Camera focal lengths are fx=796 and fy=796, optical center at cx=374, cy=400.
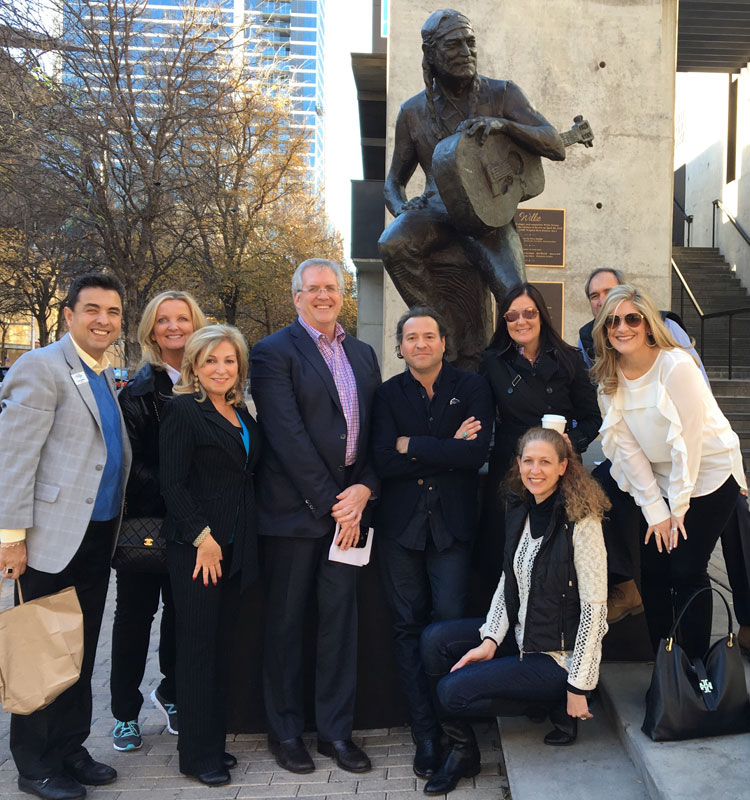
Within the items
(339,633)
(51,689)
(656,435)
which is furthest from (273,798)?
(656,435)

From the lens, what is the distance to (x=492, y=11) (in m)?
12.1

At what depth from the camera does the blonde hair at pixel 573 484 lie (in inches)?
122

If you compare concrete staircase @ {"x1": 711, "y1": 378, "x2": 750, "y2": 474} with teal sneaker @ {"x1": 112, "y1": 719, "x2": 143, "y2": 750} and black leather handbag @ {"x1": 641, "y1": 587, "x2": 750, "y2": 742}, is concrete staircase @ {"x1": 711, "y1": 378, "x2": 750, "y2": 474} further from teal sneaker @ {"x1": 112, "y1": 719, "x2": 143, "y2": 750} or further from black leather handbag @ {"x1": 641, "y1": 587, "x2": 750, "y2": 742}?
teal sneaker @ {"x1": 112, "y1": 719, "x2": 143, "y2": 750}

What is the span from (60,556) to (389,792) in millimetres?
1596

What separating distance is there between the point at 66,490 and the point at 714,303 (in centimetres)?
1548

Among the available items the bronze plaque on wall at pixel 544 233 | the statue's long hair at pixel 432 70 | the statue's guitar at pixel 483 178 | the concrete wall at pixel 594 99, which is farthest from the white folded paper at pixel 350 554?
the bronze plaque on wall at pixel 544 233

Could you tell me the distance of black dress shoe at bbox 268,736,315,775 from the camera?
3.36 m

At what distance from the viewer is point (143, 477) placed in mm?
3381

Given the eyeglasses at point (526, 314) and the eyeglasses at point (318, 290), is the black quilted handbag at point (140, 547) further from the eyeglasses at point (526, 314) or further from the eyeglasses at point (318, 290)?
the eyeglasses at point (526, 314)

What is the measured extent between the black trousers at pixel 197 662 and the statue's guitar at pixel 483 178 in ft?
7.62

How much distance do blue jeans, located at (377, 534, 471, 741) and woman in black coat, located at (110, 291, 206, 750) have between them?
1.03 metres

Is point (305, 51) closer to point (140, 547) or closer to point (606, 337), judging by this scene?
point (606, 337)

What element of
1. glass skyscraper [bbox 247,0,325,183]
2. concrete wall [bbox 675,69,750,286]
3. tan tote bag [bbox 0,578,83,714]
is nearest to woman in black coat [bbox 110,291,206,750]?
tan tote bag [bbox 0,578,83,714]

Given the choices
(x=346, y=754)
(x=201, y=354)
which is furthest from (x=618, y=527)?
(x=201, y=354)
